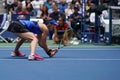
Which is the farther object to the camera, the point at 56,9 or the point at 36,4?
the point at 36,4

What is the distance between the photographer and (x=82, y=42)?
638 inches

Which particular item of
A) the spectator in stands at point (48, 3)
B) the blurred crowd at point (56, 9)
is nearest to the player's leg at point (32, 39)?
the blurred crowd at point (56, 9)

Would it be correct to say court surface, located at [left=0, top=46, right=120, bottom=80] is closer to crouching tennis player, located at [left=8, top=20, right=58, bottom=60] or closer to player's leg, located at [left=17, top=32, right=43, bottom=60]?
player's leg, located at [left=17, top=32, right=43, bottom=60]

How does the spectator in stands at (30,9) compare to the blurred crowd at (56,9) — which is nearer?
the blurred crowd at (56,9)

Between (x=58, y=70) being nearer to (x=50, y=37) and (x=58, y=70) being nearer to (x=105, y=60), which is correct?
(x=105, y=60)

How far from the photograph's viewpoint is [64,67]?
908 centimetres

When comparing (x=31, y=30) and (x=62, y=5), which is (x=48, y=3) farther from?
(x=31, y=30)

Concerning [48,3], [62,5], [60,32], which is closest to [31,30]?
[60,32]

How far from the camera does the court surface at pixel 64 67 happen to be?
7750mm

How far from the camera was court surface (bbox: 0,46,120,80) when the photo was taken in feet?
25.4

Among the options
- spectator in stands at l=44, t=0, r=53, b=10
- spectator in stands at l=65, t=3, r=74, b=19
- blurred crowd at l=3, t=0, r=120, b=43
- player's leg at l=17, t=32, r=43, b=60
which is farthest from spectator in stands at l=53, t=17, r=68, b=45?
player's leg at l=17, t=32, r=43, b=60

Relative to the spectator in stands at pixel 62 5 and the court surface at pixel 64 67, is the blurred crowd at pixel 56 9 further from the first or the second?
the court surface at pixel 64 67

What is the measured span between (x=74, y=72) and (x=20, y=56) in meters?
3.22

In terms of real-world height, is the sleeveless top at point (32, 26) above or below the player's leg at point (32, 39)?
above
